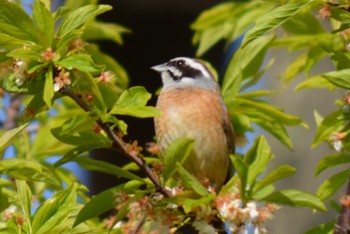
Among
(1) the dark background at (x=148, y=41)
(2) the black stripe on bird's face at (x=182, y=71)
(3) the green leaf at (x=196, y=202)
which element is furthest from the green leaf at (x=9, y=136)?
(1) the dark background at (x=148, y=41)

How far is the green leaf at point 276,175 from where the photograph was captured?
2.62 meters

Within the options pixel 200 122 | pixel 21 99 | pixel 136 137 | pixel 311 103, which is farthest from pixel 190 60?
pixel 136 137

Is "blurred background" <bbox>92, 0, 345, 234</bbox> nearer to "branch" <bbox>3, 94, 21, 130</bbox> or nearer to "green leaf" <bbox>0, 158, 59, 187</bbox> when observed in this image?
"branch" <bbox>3, 94, 21, 130</bbox>

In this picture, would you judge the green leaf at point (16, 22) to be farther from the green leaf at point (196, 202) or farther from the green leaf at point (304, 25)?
the green leaf at point (304, 25)

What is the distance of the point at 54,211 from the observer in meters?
2.86

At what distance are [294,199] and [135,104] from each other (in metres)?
0.53

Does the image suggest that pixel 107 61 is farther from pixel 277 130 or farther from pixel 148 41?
pixel 148 41

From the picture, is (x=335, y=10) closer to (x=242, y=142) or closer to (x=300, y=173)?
(x=242, y=142)

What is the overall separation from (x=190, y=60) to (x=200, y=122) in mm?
390

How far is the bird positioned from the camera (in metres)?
3.82

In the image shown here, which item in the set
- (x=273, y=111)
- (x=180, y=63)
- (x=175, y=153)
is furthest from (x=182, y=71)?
(x=175, y=153)

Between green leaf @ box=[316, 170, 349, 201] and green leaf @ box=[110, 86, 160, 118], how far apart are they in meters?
0.62

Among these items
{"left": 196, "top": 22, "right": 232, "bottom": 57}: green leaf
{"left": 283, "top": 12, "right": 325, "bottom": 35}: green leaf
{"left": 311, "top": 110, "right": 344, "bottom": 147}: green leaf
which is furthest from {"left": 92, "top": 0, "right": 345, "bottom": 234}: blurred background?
{"left": 311, "top": 110, "right": 344, "bottom": 147}: green leaf

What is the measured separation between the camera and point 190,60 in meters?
4.18
